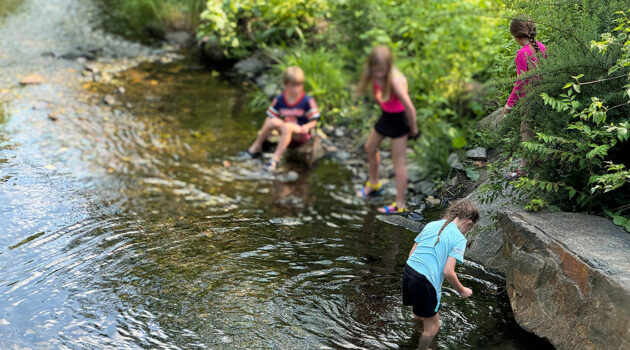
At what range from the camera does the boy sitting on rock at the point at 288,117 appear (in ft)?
23.5

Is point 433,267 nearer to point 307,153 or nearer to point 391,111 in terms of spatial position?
point 391,111

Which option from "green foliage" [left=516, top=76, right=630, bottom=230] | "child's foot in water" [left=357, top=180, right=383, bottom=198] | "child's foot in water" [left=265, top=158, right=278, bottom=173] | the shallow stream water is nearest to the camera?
"green foliage" [left=516, top=76, right=630, bottom=230]

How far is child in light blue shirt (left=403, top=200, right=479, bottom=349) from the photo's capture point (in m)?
3.64

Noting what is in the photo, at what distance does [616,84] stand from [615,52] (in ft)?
0.69

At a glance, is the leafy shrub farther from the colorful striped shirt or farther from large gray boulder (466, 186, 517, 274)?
the colorful striped shirt

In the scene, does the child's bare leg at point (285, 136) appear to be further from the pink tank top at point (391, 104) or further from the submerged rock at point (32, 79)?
the submerged rock at point (32, 79)

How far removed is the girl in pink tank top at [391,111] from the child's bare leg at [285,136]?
4.02 ft

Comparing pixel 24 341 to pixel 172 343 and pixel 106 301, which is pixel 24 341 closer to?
pixel 106 301

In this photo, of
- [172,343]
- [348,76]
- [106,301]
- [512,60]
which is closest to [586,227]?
[512,60]

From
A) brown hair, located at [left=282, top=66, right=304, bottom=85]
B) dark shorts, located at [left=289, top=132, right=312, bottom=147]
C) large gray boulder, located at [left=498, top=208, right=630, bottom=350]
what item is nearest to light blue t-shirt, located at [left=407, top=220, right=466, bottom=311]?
large gray boulder, located at [left=498, top=208, right=630, bottom=350]

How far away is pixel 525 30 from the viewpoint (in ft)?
13.4

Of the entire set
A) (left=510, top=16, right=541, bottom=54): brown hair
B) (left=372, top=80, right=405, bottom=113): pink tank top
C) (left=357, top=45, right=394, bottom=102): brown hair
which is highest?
(left=510, top=16, right=541, bottom=54): brown hair

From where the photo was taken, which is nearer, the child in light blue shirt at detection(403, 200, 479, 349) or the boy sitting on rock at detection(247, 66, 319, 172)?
the child in light blue shirt at detection(403, 200, 479, 349)

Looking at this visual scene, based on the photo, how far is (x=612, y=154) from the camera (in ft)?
12.8
